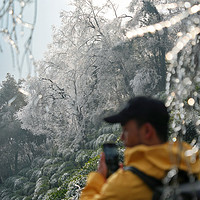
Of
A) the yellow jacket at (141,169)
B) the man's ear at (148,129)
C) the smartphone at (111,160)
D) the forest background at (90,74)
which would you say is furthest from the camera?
the forest background at (90,74)

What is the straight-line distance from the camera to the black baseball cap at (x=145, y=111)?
46.4 inches

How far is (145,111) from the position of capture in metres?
1.18

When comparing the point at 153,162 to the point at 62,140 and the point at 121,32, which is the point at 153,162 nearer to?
the point at 62,140

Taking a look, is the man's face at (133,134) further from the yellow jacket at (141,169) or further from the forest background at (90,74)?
the forest background at (90,74)

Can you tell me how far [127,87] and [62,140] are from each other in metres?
5.44

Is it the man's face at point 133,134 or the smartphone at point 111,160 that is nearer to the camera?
the man's face at point 133,134

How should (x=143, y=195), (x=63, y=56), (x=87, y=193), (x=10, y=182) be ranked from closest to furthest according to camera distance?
(x=143, y=195) < (x=87, y=193) < (x=10, y=182) < (x=63, y=56)

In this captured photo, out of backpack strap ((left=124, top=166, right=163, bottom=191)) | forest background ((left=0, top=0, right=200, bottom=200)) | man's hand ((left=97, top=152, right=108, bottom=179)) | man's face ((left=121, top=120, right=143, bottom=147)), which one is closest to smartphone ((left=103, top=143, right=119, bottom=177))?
man's hand ((left=97, top=152, right=108, bottom=179))

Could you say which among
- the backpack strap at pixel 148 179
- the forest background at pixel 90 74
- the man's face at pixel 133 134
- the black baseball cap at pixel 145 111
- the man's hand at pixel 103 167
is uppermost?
the forest background at pixel 90 74

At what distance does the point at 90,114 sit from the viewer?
62.2ft

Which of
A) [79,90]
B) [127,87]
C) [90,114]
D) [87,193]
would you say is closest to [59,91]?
[79,90]

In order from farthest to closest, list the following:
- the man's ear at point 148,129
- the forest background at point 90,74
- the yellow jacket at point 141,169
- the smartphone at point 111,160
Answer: the forest background at point 90,74 → the smartphone at point 111,160 → the man's ear at point 148,129 → the yellow jacket at point 141,169

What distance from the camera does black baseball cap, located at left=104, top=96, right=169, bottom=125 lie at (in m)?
1.18

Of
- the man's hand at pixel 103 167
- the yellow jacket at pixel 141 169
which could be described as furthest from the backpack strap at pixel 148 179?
the man's hand at pixel 103 167
